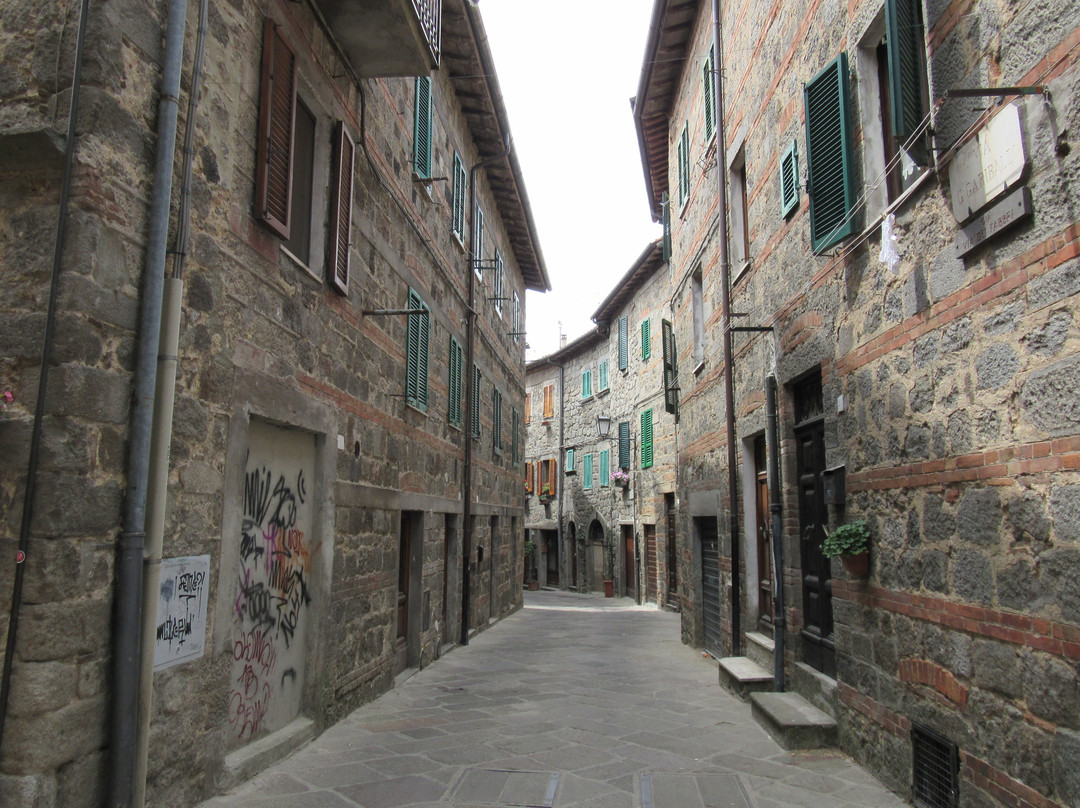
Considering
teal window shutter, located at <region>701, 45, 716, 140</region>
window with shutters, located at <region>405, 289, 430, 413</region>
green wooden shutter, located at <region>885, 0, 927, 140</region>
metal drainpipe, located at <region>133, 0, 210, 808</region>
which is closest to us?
metal drainpipe, located at <region>133, 0, 210, 808</region>

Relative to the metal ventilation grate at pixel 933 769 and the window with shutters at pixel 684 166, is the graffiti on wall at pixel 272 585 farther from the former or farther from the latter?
the window with shutters at pixel 684 166

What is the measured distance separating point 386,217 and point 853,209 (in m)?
4.22

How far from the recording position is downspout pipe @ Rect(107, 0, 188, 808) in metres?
3.36

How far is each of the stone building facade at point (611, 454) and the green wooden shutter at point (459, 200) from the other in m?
6.15

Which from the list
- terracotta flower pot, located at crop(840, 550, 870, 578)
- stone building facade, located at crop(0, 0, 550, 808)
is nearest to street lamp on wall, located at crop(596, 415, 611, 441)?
stone building facade, located at crop(0, 0, 550, 808)

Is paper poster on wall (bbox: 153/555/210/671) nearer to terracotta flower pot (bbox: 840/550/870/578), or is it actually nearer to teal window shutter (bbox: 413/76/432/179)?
terracotta flower pot (bbox: 840/550/870/578)

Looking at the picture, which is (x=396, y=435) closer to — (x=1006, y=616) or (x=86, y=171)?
(x=86, y=171)

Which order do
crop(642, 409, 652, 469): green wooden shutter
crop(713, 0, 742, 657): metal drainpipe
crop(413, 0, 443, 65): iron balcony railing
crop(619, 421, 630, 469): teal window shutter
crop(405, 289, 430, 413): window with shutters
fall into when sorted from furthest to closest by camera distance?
crop(619, 421, 630, 469): teal window shutter, crop(642, 409, 652, 469): green wooden shutter, crop(713, 0, 742, 657): metal drainpipe, crop(405, 289, 430, 413): window with shutters, crop(413, 0, 443, 65): iron balcony railing

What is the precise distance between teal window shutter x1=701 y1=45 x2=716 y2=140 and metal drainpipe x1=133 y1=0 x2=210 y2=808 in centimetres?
724

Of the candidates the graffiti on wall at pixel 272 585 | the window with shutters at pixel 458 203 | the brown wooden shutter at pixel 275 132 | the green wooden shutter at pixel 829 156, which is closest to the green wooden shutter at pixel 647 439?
the window with shutters at pixel 458 203

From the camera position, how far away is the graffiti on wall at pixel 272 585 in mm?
4879

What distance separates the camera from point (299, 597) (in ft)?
18.7

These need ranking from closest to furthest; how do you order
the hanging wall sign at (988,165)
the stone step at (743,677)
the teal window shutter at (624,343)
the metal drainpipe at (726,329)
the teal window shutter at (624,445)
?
1. the hanging wall sign at (988,165)
2. the stone step at (743,677)
3. the metal drainpipe at (726,329)
4. the teal window shutter at (624,445)
5. the teal window shutter at (624,343)

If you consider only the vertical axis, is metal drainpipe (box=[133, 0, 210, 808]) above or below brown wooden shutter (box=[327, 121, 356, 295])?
below
